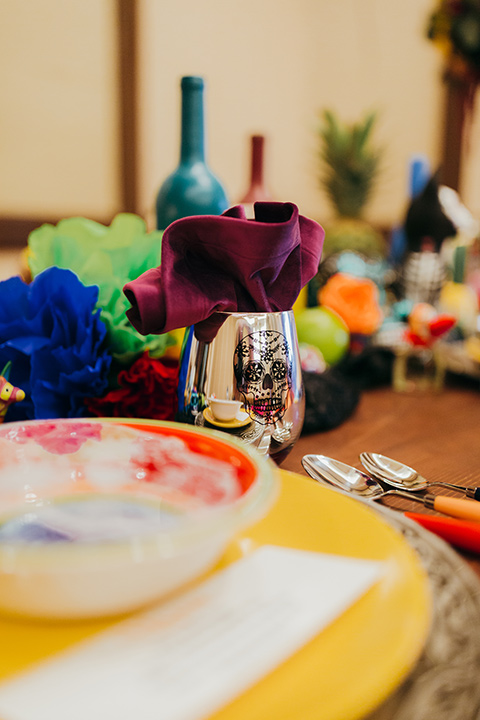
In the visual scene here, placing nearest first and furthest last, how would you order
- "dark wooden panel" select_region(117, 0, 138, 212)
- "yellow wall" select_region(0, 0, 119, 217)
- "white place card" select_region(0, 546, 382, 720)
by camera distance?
"white place card" select_region(0, 546, 382, 720) < "yellow wall" select_region(0, 0, 119, 217) < "dark wooden panel" select_region(117, 0, 138, 212)

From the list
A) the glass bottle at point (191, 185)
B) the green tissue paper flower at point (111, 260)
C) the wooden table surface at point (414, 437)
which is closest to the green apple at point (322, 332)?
the wooden table surface at point (414, 437)

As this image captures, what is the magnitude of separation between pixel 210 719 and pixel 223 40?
1.90 m

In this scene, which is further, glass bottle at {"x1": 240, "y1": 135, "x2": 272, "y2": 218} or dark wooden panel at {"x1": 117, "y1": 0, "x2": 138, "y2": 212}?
dark wooden panel at {"x1": 117, "y1": 0, "x2": 138, "y2": 212}

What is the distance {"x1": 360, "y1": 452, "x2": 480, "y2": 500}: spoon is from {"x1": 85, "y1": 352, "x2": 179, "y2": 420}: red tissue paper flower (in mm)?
164

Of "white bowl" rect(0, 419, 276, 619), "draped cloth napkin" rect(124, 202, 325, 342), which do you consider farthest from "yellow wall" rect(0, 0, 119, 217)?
"white bowl" rect(0, 419, 276, 619)

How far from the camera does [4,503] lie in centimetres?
24

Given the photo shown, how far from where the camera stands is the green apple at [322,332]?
0.74 m

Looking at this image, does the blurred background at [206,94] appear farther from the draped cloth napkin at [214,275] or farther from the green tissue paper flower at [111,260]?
the draped cloth napkin at [214,275]

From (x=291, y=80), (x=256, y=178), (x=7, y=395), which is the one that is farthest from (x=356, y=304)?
(x=291, y=80)

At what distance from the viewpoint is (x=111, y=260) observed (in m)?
0.48

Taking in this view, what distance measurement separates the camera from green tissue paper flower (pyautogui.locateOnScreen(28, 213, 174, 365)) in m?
0.46

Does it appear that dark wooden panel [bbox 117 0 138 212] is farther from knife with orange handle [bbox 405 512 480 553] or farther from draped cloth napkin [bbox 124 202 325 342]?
knife with orange handle [bbox 405 512 480 553]

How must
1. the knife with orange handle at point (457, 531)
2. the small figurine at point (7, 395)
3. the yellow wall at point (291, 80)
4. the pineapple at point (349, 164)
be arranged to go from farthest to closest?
1. the pineapple at point (349, 164)
2. the yellow wall at point (291, 80)
3. the small figurine at point (7, 395)
4. the knife with orange handle at point (457, 531)

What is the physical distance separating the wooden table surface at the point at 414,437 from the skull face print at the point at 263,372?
0.06 metres
